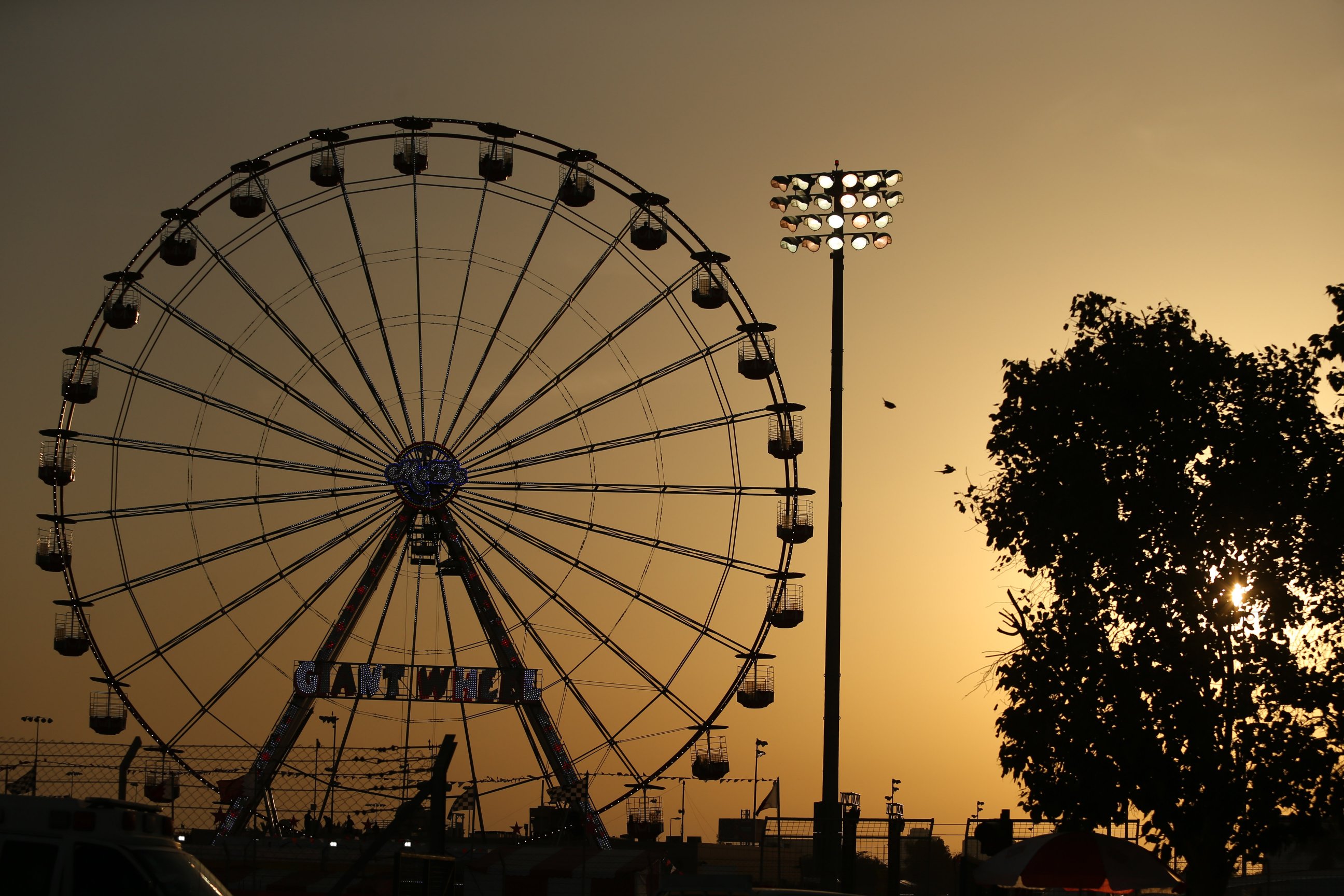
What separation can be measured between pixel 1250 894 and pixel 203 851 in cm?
1573

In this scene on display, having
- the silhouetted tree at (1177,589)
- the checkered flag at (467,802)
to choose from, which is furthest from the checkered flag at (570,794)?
the silhouetted tree at (1177,589)

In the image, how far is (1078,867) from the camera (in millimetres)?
17484

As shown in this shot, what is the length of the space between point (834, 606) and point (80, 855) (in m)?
10.5

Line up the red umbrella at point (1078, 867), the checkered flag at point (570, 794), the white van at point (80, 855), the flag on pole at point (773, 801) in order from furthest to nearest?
1. the flag on pole at point (773, 801)
2. the checkered flag at point (570, 794)
3. the red umbrella at point (1078, 867)
4. the white van at point (80, 855)

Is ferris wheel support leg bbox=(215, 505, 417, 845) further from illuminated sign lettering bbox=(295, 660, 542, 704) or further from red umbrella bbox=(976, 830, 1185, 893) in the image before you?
red umbrella bbox=(976, 830, 1185, 893)

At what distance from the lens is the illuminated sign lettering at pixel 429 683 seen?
32.0 meters

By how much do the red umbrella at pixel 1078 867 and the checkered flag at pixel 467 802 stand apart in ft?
24.4

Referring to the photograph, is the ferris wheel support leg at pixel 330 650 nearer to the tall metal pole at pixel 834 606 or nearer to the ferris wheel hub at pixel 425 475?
the ferris wheel hub at pixel 425 475

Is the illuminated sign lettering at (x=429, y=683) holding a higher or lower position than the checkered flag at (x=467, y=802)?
higher

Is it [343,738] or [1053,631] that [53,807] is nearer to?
[1053,631]

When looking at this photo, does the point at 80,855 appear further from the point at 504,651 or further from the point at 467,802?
the point at 504,651

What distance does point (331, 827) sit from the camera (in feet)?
89.9

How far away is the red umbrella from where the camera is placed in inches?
681

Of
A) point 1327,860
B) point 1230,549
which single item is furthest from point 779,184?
point 1327,860
